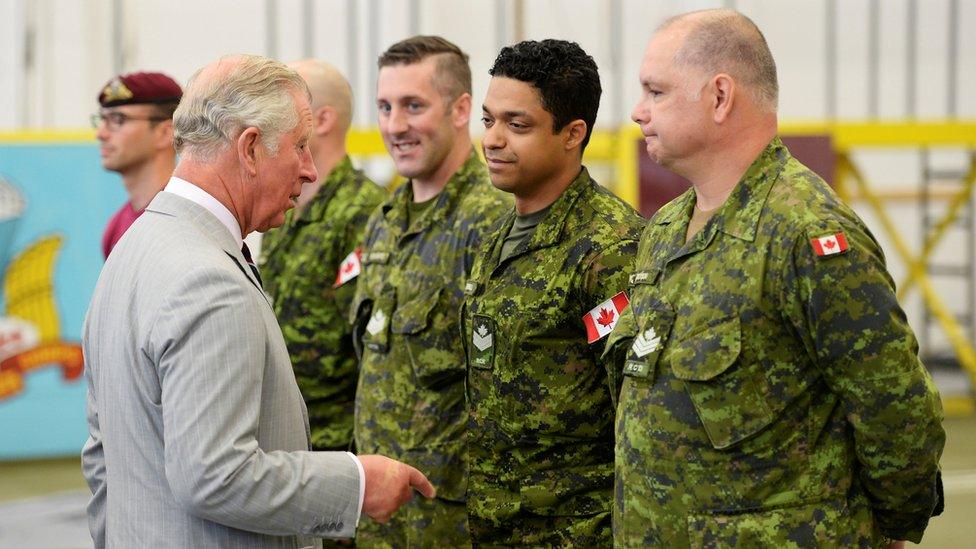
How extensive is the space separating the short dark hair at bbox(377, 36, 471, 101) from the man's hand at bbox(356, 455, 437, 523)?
1.72 metres

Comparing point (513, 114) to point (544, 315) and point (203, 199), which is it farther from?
point (203, 199)

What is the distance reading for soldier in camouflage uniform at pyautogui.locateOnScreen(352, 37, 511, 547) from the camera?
321cm

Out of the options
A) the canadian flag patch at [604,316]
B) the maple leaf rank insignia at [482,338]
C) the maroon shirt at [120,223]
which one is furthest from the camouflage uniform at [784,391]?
the maroon shirt at [120,223]

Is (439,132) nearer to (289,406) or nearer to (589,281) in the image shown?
(589,281)

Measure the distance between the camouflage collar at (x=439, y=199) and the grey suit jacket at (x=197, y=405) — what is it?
4.52ft

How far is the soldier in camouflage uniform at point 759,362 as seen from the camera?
2086 millimetres

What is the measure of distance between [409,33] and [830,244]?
666 centimetres

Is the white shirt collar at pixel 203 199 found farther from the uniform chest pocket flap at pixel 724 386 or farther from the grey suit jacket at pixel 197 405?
the uniform chest pocket flap at pixel 724 386

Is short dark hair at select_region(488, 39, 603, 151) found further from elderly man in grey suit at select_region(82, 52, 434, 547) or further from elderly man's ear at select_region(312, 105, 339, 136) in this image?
elderly man's ear at select_region(312, 105, 339, 136)

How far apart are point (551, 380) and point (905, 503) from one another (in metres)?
0.88

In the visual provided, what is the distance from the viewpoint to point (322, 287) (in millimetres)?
3803

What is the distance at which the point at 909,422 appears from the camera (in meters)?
2.10

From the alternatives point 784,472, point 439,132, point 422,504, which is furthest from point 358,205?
point 784,472

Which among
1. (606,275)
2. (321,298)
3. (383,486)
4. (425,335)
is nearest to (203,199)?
(383,486)
